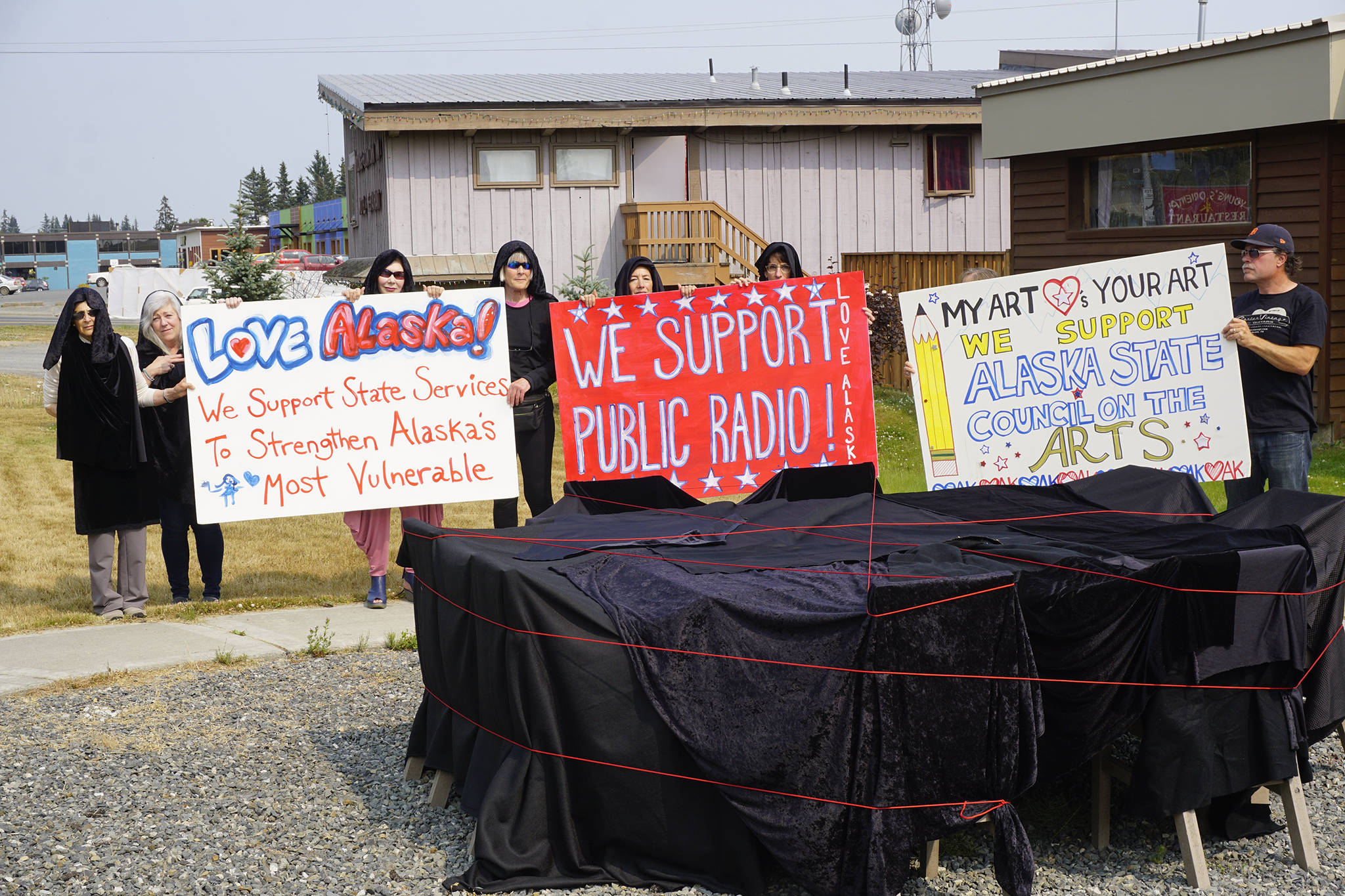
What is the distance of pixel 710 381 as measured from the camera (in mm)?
6910

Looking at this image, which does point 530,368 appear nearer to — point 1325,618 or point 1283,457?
point 1283,457

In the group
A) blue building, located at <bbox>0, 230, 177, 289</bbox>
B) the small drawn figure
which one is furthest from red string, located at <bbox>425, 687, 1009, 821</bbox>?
blue building, located at <bbox>0, 230, 177, 289</bbox>

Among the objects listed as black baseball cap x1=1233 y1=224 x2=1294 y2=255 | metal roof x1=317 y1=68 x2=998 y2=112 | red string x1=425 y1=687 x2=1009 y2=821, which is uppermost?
metal roof x1=317 y1=68 x2=998 y2=112

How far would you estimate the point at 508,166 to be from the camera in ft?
68.2

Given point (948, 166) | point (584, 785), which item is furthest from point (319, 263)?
point (584, 785)

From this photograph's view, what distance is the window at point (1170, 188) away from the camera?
1312cm

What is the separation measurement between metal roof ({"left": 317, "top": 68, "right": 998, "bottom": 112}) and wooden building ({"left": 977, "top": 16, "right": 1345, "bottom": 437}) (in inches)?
173

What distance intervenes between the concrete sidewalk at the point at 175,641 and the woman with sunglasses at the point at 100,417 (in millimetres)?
413

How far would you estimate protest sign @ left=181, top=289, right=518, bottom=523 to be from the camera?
6938 mm

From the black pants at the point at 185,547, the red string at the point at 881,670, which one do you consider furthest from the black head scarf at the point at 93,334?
the red string at the point at 881,670

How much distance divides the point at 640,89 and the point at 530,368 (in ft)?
54.6

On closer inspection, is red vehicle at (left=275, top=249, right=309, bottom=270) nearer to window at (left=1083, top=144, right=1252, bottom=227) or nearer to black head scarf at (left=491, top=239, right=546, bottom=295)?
window at (left=1083, top=144, right=1252, bottom=227)

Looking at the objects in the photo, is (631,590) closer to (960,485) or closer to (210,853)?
(210,853)

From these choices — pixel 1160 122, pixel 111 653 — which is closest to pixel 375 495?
pixel 111 653
